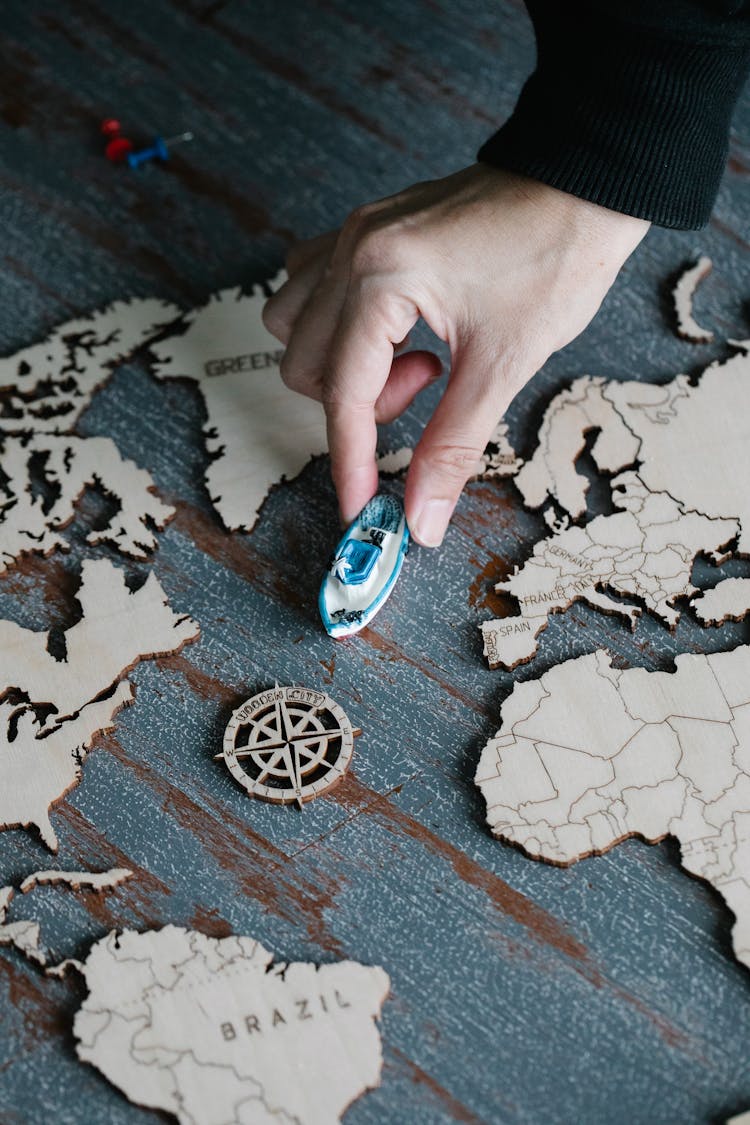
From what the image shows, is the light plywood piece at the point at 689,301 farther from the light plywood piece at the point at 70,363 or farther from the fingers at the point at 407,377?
the light plywood piece at the point at 70,363

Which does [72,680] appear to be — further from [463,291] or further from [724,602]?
[724,602]

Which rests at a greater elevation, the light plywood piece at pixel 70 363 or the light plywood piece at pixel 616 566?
the light plywood piece at pixel 616 566

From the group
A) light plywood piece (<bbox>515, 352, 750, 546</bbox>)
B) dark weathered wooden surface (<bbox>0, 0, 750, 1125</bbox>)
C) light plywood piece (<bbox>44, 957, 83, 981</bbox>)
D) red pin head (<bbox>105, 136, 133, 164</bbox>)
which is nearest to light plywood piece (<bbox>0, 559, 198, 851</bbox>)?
dark weathered wooden surface (<bbox>0, 0, 750, 1125</bbox>)

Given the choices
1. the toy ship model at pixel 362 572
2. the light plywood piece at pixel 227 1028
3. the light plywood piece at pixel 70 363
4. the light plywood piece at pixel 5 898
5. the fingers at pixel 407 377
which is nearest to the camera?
the light plywood piece at pixel 227 1028

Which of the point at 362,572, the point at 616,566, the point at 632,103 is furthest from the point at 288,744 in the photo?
the point at 632,103

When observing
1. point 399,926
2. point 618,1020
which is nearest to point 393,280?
point 399,926

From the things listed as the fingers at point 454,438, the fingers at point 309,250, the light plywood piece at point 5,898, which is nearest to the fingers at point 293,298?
the fingers at point 309,250
